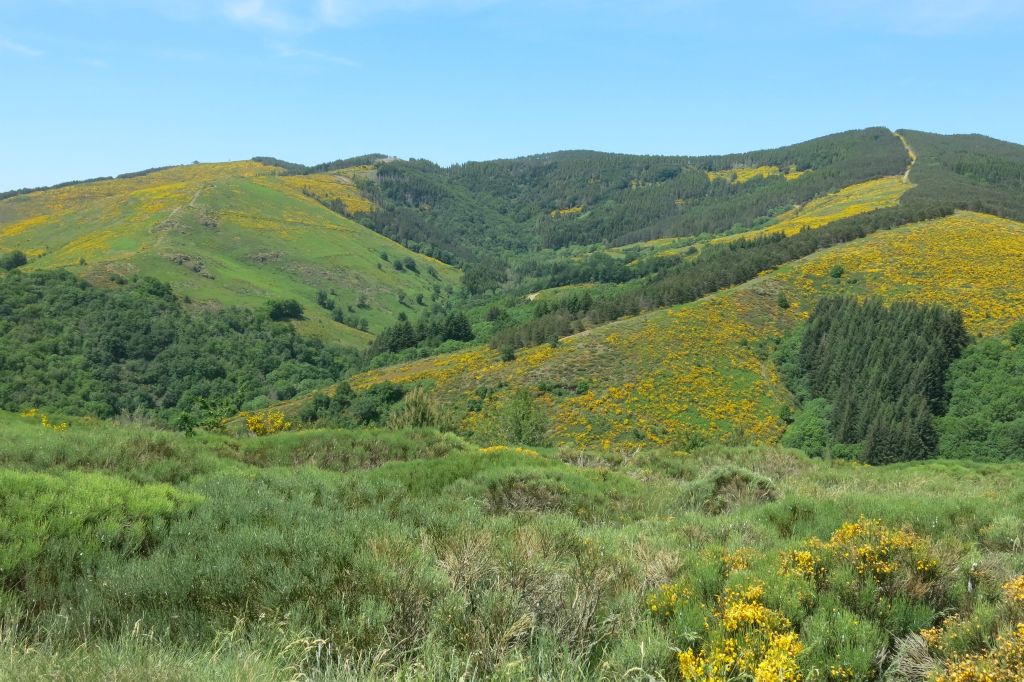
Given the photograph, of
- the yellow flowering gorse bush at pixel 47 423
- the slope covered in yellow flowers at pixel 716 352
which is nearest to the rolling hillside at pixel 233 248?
the slope covered in yellow flowers at pixel 716 352

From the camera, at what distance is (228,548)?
17.4 feet

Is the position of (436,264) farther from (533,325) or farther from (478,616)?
(478,616)

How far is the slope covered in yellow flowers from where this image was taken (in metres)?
42.3

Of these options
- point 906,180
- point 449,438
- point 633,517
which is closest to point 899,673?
point 633,517

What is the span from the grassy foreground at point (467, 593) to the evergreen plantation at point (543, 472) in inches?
1.3

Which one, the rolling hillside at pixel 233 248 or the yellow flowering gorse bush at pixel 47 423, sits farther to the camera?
the rolling hillside at pixel 233 248

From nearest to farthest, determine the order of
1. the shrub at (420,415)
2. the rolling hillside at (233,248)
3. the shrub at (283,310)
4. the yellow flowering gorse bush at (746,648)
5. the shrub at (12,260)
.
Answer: the yellow flowering gorse bush at (746,648), the shrub at (420,415), the shrub at (283,310), the shrub at (12,260), the rolling hillside at (233,248)

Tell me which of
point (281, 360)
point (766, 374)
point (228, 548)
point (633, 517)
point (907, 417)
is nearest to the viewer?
point (228, 548)

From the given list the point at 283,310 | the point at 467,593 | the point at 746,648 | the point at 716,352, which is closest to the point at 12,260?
the point at 283,310

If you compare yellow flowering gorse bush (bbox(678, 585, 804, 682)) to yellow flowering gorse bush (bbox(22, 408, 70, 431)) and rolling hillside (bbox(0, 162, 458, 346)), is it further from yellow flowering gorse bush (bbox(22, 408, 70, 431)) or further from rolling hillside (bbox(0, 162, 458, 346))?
rolling hillside (bbox(0, 162, 458, 346))

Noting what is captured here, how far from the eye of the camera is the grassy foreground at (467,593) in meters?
3.80

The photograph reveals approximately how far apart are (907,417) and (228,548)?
46.9 meters

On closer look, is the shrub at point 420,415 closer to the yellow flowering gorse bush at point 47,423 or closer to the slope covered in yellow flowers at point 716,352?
the yellow flowering gorse bush at point 47,423

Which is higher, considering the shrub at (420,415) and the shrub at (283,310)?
the shrub at (283,310)
